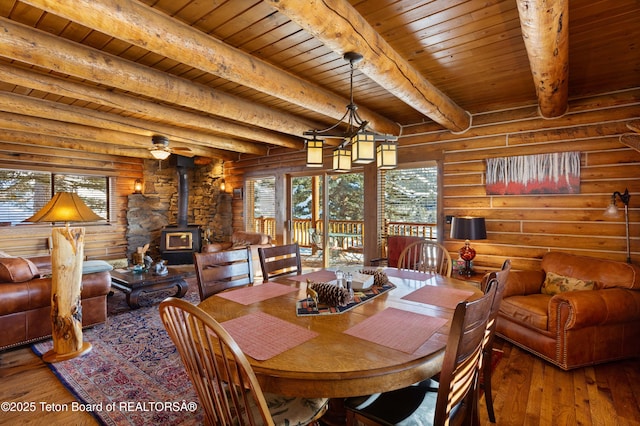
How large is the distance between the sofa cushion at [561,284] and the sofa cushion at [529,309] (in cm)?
10

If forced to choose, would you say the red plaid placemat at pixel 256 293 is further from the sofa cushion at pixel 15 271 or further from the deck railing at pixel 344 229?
the deck railing at pixel 344 229

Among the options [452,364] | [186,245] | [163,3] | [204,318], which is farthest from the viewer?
[186,245]

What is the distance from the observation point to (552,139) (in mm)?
3615

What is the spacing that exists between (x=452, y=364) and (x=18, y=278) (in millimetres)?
3696

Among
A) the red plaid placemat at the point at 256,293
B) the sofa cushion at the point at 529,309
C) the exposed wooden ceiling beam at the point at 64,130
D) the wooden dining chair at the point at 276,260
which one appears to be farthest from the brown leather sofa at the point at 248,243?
the sofa cushion at the point at 529,309

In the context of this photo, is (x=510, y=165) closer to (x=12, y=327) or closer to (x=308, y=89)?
(x=308, y=89)

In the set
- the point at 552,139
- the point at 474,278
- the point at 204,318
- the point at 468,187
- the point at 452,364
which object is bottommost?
the point at 474,278

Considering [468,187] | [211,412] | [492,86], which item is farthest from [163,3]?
[468,187]

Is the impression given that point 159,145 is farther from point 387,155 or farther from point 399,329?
point 399,329

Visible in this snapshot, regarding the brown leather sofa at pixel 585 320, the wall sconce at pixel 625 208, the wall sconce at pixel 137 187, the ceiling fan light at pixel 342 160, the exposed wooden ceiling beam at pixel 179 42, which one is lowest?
the brown leather sofa at pixel 585 320

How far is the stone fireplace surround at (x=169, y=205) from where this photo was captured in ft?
23.7

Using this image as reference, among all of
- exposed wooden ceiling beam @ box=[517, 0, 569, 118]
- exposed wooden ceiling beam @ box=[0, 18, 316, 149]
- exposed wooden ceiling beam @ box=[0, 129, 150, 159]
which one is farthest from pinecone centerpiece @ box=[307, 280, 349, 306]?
exposed wooden ceiling beam @ box=[0, 129, 150, 159]

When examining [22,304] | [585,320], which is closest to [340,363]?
[585,320]

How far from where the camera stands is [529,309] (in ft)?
9.54
